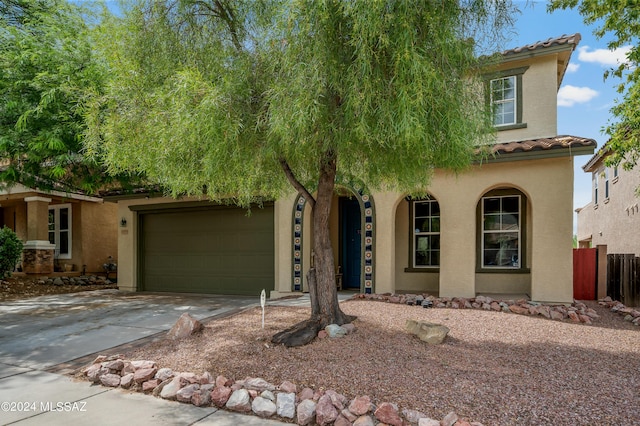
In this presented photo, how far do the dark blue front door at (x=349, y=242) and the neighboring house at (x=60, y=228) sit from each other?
10.2 m

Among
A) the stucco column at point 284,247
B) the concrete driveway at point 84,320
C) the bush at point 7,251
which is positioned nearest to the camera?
the concrete driveway at point 84,320

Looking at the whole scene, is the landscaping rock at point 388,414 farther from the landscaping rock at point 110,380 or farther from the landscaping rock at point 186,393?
the landscaping rock at point 110,380

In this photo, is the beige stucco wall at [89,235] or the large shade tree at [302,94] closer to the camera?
the large shade tree at [302,94]

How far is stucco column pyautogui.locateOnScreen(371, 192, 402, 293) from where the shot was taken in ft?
31.3

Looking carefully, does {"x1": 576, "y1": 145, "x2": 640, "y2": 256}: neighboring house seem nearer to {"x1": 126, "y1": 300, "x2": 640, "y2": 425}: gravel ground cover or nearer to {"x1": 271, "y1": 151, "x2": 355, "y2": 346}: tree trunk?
{"x1": 126, "y1": 300, "x2": 640, "y2": 425}: gravel ground cover

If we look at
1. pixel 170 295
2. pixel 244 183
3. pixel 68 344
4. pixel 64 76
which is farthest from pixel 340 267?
pixel 64 76

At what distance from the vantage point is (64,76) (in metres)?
8.38

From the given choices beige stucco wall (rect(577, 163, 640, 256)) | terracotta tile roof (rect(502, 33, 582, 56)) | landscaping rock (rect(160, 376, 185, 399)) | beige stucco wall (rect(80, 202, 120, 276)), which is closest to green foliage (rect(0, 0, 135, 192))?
landscaping rock (rect(160, 376, 185, 399))

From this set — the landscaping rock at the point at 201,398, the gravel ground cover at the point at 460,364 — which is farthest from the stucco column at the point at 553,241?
the landscaping rock at the point at 201,398

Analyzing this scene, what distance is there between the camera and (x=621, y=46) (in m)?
8.03

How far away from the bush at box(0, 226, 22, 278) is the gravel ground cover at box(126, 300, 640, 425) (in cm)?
1017

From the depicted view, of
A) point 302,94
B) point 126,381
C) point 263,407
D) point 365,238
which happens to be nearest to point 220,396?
point 263,407

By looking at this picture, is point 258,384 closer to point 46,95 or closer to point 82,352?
point 82,352

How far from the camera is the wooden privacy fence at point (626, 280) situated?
997 cm
